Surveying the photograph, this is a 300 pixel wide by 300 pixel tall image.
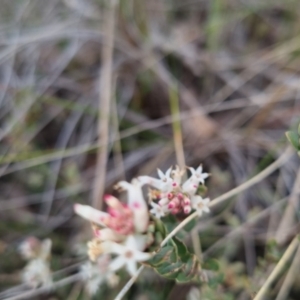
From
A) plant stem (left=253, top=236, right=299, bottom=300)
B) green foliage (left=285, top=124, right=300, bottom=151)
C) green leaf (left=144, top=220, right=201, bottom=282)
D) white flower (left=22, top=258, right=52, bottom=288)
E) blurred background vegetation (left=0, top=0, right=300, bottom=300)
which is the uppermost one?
blurred background vegetation (left=0, top=0, right=300, bottom=300)

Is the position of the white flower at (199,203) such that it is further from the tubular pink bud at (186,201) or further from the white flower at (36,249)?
the white flower at (36,249)

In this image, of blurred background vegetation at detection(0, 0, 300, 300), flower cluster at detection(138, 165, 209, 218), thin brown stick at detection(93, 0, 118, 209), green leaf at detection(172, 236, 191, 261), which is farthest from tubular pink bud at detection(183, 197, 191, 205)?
thin brown stick at detection(93, 0, 118, 209)

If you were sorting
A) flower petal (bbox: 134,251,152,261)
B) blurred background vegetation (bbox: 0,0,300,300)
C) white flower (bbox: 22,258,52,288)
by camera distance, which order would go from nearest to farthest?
flower petal (bbox: 134,251,152,261) < white flower (bbox: 22,258,52,288) < blurred background vegetation (bbox: 0,0,300,300)

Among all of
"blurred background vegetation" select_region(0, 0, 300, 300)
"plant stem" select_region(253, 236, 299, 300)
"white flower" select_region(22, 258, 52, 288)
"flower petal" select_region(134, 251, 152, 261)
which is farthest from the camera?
"blurred background vegetation" select_region(0, 0, 300, 300)

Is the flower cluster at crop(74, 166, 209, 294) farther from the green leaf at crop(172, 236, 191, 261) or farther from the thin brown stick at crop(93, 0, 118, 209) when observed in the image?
the thin brown stick at crop(93, 0, 118, 209)

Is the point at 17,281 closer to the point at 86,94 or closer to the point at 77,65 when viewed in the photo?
the point at 86,94

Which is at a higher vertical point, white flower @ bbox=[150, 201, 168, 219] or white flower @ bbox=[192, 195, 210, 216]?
white flower @ bbox=[150, 201, 168, 219]

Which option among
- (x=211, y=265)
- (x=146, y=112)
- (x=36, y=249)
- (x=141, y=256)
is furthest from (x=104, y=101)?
(x=141, y=256)

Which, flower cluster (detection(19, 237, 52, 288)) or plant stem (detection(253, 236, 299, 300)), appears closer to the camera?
plant stem (detection(253, 236, 299, 300))
